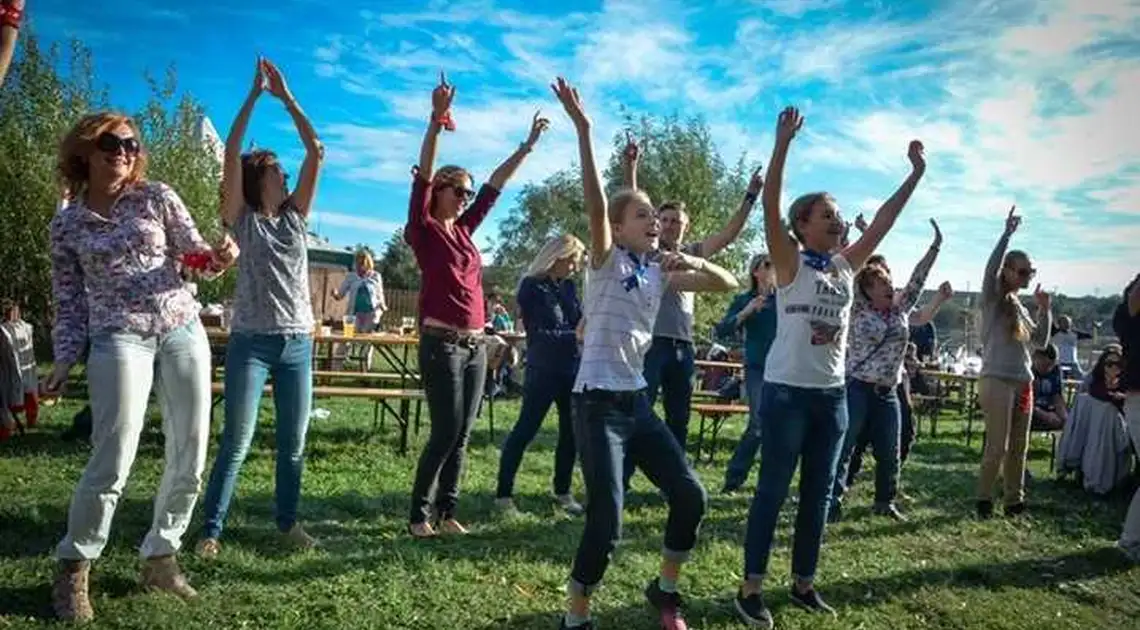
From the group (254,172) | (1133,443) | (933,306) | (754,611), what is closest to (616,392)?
(754,611)

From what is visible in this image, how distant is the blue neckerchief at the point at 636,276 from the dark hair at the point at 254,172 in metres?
2.06

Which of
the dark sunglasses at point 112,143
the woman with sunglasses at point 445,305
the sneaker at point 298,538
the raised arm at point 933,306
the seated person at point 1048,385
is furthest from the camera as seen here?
the seated person at point 1048,385

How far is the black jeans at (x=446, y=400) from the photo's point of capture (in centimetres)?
461

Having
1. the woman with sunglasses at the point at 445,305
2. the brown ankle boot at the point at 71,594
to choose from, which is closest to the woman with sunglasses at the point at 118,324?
the brown ankle boot at the point at 71,594

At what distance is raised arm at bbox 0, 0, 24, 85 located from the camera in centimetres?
283

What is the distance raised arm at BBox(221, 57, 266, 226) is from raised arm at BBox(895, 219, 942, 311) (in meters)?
4.98

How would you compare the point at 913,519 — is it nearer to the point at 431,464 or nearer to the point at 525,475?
the point at 525,475

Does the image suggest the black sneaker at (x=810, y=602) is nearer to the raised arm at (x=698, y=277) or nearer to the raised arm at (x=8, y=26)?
the raised arm at (x=698, y=277)

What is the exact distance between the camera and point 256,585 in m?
3.84

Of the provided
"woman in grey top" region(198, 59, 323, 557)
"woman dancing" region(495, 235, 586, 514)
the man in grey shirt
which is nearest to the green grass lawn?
"woman dancing" region(495, 235, 586, 514)

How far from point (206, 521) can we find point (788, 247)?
3366 millimetres

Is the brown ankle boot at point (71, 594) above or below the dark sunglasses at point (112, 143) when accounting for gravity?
below

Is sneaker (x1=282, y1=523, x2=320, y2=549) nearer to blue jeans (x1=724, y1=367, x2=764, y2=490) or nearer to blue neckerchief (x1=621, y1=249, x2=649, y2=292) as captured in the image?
blue neckerchief (x1=621, y1=249, x2=649, y2=292)

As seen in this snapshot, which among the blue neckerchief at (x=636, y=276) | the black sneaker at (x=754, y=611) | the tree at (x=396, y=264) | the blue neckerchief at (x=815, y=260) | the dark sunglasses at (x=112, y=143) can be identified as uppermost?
the tree at (x=396, y=264)
